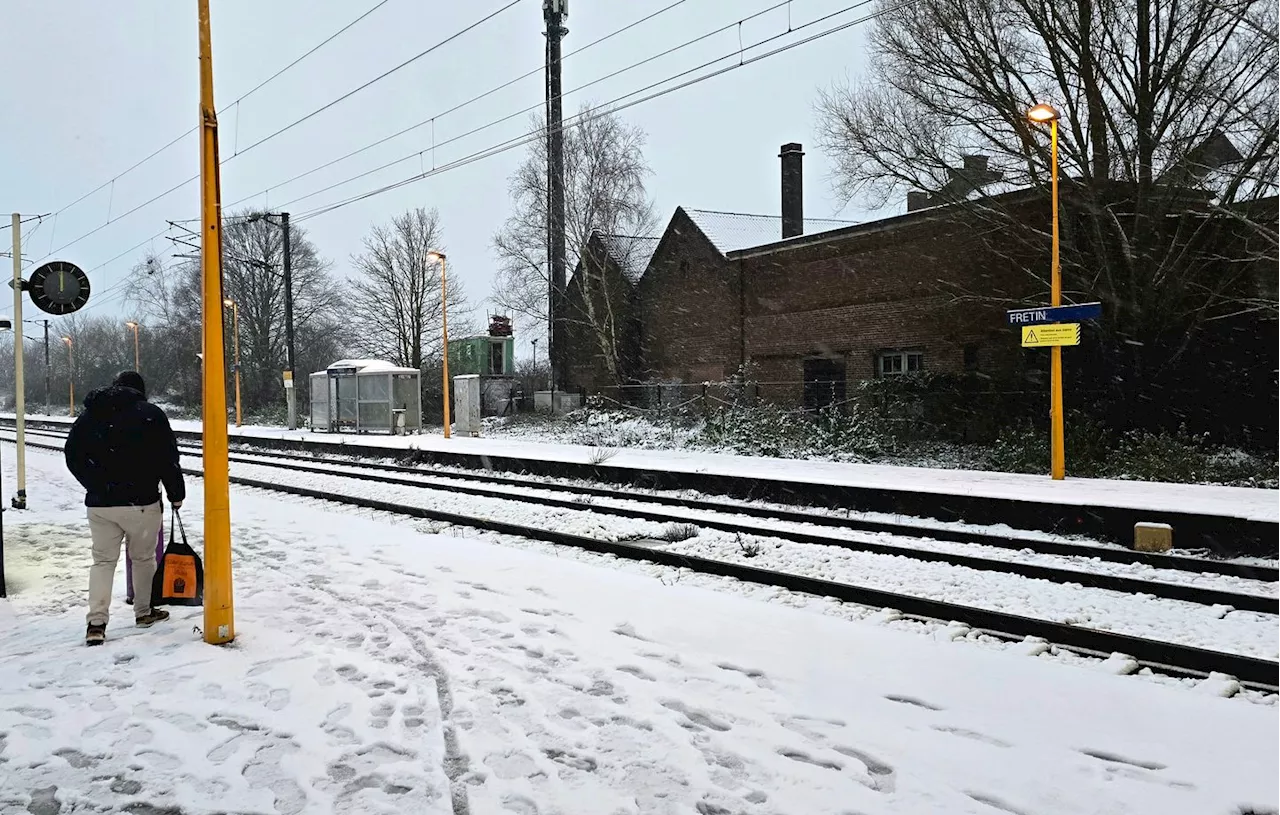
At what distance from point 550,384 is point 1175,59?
2621 cm

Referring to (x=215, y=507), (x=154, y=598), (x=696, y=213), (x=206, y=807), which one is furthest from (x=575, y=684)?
(x=696, y=213)

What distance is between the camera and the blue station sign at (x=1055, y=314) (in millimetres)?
12834

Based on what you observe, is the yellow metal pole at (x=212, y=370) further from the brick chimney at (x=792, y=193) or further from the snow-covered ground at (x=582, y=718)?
the brick chimney at (x=792, y=193)

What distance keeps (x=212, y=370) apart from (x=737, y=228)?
1195 inches

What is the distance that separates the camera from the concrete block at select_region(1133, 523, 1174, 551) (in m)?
9.27

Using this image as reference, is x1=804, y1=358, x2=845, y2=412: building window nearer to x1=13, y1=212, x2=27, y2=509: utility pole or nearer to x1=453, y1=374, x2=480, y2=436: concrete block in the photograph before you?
x1=453, y1=374, x2=480, y2=436: concrete block

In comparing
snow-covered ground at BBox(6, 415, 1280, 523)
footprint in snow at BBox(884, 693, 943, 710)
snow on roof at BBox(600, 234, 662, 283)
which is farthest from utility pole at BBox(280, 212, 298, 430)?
footprint in snow at BBox(884, 693, 943, 710)

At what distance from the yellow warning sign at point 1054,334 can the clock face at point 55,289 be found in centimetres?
1381

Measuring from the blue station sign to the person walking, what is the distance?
1241 cm

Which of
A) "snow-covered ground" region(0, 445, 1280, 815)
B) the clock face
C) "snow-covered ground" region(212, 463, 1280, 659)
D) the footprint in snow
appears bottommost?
"snow-covered ground" region(212, 463, 1280, 659)

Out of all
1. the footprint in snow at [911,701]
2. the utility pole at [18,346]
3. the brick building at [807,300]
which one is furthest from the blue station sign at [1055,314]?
the utility pole at [18,346]

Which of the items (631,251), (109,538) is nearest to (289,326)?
(631,251)

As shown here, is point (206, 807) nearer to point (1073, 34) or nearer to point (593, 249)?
point (1073, 34)

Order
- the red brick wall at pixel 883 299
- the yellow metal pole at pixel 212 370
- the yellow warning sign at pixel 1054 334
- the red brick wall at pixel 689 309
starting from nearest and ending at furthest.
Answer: the yellow metal pole at pixel 212 370
the yellow warning sign at pixel 1054 334
the red brick wall at pixel 883 299
the red brick wall at pixel 689 309
